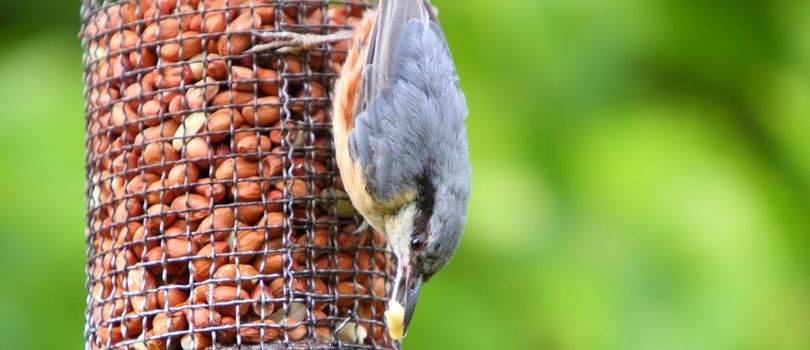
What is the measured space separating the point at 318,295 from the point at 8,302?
1243mm

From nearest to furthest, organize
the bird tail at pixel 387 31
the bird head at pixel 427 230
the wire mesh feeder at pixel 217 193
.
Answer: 1. the wire mesh feeder at pixel 217 193
2. the bird head at pixel 427 230
3. the bird tail at pixel 387 31

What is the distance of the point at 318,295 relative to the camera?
192 inches

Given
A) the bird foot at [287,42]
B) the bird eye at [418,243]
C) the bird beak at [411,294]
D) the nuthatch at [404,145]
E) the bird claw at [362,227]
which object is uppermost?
the bird foot at [287,42]

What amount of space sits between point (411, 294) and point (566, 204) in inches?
30.7

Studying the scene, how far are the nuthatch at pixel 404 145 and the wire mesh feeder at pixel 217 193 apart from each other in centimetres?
12

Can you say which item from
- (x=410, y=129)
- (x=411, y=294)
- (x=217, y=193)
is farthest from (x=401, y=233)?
(x=217, y=193)

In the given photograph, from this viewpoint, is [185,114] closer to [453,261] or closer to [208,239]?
[208,239]

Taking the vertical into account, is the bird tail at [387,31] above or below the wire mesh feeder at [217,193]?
above

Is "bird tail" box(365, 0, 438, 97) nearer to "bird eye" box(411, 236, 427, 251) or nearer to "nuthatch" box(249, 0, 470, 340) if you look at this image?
"nuthatch" box(249, 0, 470, 340)

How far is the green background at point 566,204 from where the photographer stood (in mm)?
5211

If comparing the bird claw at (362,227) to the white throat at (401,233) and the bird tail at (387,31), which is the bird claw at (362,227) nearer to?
the white throat at (401,233)

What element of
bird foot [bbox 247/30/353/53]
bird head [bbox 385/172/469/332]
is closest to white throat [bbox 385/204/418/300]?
bird head [bbox 385/172/469/332]

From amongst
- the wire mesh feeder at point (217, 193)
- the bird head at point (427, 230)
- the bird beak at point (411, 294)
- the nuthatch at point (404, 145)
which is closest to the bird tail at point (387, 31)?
the nuthatch at point (404, 145)

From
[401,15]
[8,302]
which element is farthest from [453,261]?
[8,302]
